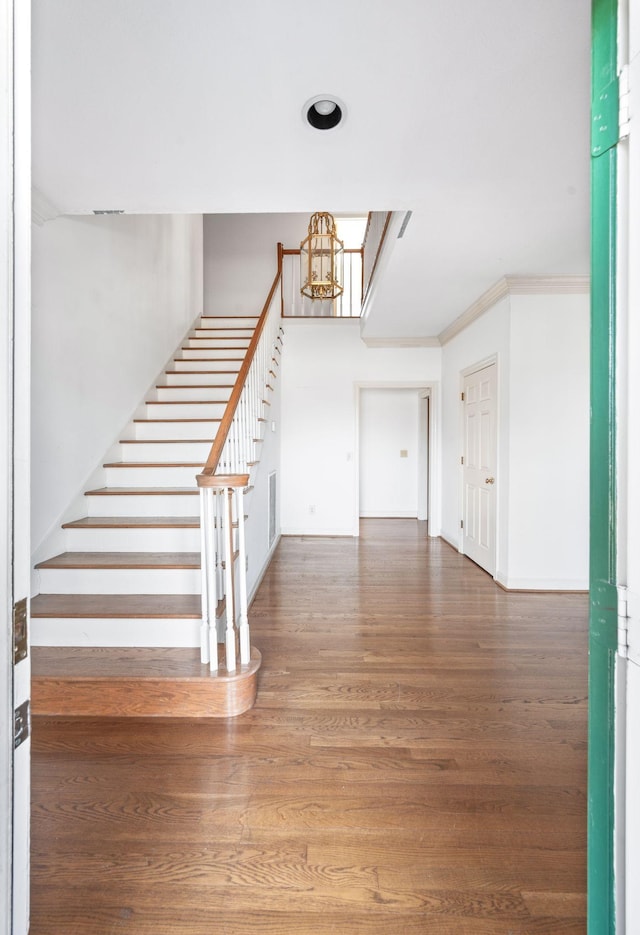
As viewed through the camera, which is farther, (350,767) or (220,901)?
(350,767)

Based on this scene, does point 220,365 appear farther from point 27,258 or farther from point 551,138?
point 27,258

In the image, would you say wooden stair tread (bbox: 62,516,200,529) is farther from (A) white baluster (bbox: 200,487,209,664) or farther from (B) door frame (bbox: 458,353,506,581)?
(B) door frame (bbox: 458,353,506,581)

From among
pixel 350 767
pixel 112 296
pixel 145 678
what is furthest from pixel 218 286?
pixel 350 767

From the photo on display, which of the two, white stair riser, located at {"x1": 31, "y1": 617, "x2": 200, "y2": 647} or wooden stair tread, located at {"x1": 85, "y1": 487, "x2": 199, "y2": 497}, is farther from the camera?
wooden stair tread, located at {"x1": 85, "y1": 487, "x2": 199, "y2": 497}

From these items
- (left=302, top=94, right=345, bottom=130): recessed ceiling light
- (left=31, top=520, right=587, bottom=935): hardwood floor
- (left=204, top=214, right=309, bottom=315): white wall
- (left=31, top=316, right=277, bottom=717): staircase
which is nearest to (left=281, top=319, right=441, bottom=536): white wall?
(left=204, top=214, right=309, bottom=315): white wall

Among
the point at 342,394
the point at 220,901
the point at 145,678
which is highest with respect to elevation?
the point at 342,394

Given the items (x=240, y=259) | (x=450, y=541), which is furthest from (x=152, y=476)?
(x=240, y=259)

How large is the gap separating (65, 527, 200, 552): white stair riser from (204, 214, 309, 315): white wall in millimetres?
5322

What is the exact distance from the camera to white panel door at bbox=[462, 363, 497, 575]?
169 inches

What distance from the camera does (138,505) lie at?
129 inches

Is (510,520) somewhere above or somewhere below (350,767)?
above

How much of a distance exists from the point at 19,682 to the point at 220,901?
1.08 meters

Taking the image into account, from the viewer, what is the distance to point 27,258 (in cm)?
69

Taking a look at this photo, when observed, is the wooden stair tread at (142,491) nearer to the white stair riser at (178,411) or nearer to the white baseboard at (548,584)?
the white stair riser at (178,411)
